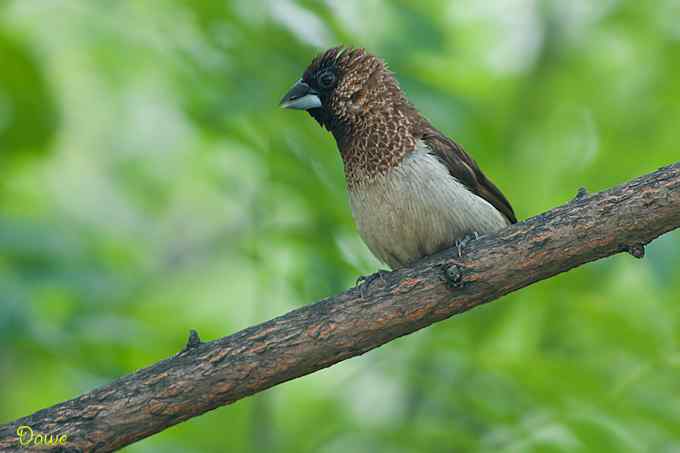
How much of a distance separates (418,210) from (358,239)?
76 centimetres

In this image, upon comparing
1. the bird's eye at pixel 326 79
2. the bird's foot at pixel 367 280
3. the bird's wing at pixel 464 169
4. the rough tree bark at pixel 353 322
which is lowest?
the rough tree bark at pixel 353 322

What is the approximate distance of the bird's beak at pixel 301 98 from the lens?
5.52 metres

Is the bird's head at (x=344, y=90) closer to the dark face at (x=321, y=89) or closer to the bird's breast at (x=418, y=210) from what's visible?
the dark face at (x=321, y=89)

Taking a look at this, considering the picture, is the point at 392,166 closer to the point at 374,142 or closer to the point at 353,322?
the point at 374,142

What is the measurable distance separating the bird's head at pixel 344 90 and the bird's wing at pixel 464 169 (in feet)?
A: 1.22

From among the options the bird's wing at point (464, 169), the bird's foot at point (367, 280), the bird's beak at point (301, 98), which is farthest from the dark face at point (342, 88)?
→ the bird's foot at point (367, 280)

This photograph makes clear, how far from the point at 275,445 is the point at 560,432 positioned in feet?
4.67

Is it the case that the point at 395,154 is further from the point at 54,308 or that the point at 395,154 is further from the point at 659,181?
the point at 54,308

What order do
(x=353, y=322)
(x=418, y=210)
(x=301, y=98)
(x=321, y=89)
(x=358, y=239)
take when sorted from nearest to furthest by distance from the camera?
(x=353, y=322) < (x=418, y=210) < (x=301, y=98) < (x=321, y=89) < (x=358, y=239)

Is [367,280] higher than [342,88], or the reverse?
[342,88]

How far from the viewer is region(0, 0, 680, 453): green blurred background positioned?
475 cm

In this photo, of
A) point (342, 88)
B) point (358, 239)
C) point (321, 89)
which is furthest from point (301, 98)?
point (358, 239)

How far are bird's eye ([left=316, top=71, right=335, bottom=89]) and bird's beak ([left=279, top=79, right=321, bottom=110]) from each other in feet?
0.23

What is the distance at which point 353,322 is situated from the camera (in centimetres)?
422
